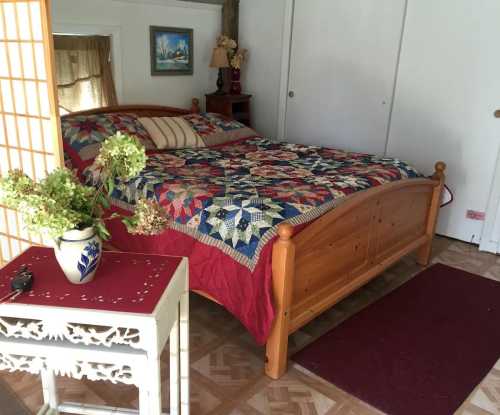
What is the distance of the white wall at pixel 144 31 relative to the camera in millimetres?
3426

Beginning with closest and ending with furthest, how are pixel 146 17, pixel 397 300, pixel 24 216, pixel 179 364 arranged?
pixel 24 216 < pixel 179 364 < pixel 397 300 < pixel 146 17

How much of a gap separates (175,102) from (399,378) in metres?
3.13

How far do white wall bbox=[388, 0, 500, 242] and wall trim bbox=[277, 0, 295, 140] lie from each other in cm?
113

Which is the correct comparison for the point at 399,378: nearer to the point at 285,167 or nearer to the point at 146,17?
the point at 285,167

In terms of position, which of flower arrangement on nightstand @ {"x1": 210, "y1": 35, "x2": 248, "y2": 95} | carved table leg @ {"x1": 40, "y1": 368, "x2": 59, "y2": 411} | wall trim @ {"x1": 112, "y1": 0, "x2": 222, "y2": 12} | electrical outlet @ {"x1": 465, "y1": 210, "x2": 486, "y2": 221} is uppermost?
wall trim @ {"x1": 112, "y1": 0, "x2": 222, "y2": 12}

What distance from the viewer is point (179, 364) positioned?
5.76 ft

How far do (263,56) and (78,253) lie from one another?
375 cm

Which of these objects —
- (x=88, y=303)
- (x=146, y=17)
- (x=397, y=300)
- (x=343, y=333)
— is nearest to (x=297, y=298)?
(x=343, y=333)

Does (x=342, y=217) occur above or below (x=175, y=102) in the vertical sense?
below

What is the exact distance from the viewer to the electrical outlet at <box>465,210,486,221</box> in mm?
3656

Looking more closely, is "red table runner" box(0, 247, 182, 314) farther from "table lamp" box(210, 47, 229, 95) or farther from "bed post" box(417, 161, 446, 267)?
"table lamp" box(210, 47, 229, 95)

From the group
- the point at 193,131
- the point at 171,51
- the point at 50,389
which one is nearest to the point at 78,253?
the point at 50,389

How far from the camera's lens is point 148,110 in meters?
3.96

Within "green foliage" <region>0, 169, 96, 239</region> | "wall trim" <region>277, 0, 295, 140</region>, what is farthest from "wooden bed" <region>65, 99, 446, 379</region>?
"wall trim" <region>277, 0, 295, 140</region>
